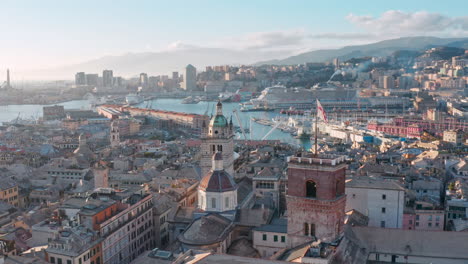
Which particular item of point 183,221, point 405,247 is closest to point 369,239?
point 405,247

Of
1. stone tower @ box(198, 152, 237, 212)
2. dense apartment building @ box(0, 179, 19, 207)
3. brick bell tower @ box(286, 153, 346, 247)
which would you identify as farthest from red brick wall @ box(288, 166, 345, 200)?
dense apartment building @ box(0, 179, 19, 207)

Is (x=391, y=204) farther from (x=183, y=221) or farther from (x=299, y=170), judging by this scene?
(x=183, y=221)

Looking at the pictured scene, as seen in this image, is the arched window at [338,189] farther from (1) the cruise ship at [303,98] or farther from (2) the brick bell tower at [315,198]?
(1) the cruise ship at [303,98]

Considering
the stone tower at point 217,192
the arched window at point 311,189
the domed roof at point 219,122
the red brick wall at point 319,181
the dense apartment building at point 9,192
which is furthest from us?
the dense apartment building at point 9,192

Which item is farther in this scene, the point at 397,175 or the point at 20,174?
the point at 20,174

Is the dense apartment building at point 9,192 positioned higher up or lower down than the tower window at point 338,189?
lower down

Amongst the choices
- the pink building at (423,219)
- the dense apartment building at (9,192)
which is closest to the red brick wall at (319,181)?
the pink building at (423,219)

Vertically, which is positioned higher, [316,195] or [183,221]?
[316,195]
